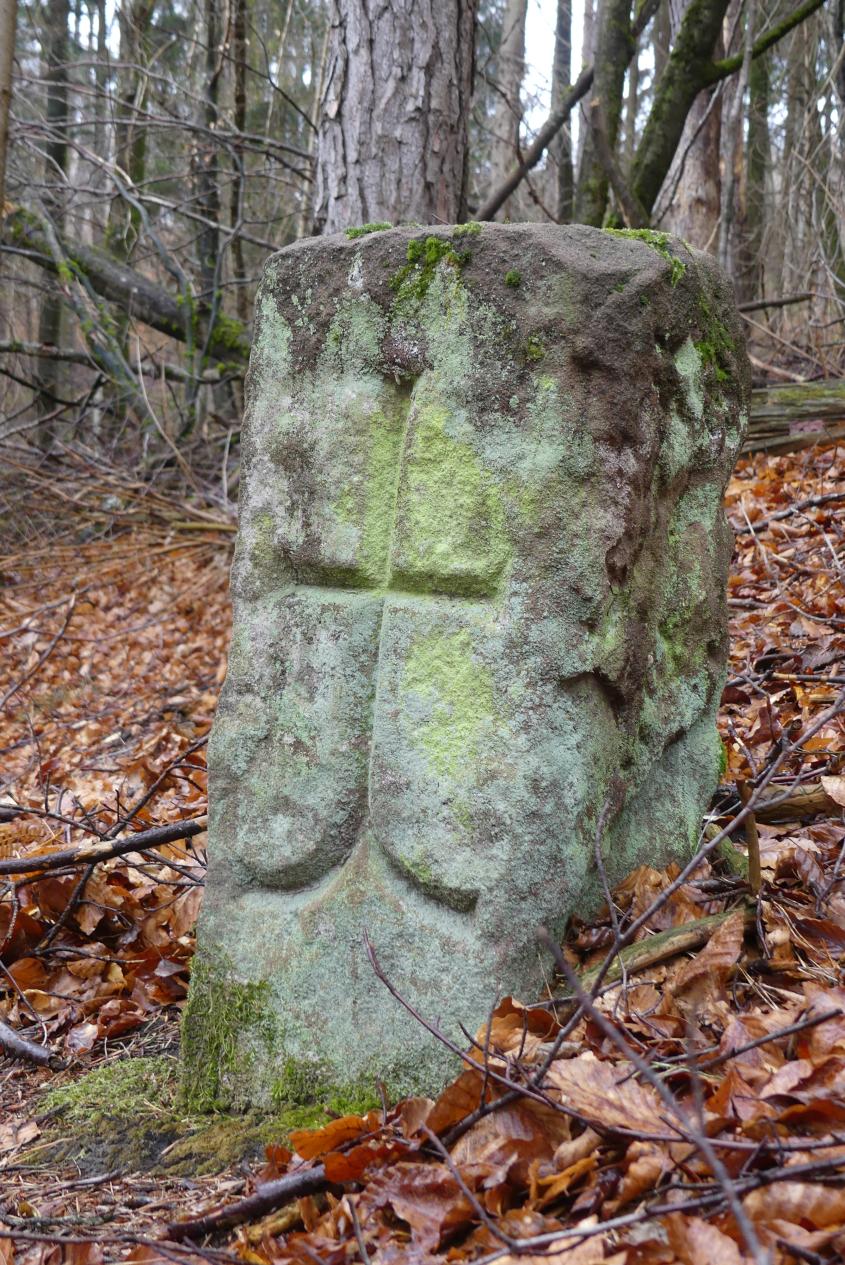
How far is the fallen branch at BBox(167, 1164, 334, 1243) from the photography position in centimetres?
174

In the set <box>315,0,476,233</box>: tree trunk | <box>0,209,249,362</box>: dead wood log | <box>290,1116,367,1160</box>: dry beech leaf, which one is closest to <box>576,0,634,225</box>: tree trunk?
<box>315,0,476,233</box>: tree trunk

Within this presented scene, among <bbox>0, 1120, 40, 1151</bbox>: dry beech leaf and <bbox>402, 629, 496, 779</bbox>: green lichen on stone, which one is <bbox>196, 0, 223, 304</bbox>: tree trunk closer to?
<bbox>402, 629, 496, 779</bbox>: green lichen on stone

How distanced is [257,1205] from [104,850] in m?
1.34

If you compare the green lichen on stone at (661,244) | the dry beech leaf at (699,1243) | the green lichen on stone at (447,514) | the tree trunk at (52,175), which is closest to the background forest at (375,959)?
the dry beech leaf at (699,1243)

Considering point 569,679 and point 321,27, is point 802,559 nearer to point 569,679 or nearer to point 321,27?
point 569,679

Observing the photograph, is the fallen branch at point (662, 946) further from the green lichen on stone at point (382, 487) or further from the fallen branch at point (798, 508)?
the fallen branch at point (798, 508)

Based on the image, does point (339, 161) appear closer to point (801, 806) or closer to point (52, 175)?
point (801, 806)

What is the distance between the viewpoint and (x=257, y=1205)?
1.74m

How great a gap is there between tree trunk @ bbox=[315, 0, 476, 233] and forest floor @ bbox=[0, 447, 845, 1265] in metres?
2.48

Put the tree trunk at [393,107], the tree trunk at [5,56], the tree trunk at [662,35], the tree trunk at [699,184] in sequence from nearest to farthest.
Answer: the tree trunk at [5,56] < the tree trunk at [393,107] < the tree trunk at [699,184] < the tree trunk at [662,35]

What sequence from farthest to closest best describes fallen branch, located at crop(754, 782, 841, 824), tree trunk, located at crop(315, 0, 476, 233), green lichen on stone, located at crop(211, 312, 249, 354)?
green lichen on stone, located at crop(211, 312, 249, 354)
tree trunk, located at crop(315, 0, 476, 233)
fallen branch, located at crop(754, 782, 841, 824)

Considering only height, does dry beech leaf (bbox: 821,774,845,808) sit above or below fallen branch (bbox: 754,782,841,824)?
above

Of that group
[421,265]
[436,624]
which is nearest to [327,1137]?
[436,624]

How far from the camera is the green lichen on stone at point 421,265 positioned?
6.68 feet
